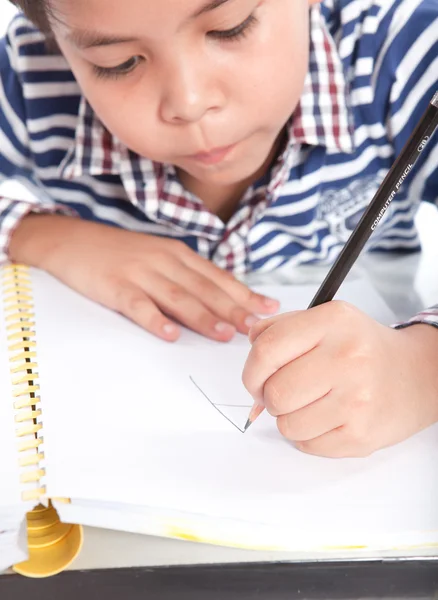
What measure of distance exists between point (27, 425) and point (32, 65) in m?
0.34

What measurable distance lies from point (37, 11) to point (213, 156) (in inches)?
5.3

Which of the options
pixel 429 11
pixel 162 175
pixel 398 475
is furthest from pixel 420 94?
Answer: pixel 398 475

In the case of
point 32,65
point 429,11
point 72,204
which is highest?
point 429,11

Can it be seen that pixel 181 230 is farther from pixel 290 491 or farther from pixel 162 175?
pixel 290 491

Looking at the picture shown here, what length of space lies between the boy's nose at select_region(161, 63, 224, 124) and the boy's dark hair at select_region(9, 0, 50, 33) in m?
0.09

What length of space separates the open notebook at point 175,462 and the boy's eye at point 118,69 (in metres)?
0.15

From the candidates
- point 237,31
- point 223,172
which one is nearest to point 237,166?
point 223,172

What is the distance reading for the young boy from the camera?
0.41 meters

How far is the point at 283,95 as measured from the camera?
515 mm

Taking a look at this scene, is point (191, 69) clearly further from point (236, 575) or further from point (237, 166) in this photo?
point (236, 575)

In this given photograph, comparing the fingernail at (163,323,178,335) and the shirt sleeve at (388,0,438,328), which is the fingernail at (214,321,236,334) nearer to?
the fingernail at (163,323,178,335)

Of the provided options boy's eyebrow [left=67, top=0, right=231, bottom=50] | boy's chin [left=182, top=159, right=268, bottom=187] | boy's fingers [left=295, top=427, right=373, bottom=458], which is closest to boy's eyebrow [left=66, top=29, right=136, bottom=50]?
boy's eyebrow [left=67, top=0, right=231, bottom=50]

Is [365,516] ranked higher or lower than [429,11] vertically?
lower

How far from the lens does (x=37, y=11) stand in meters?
0.51
